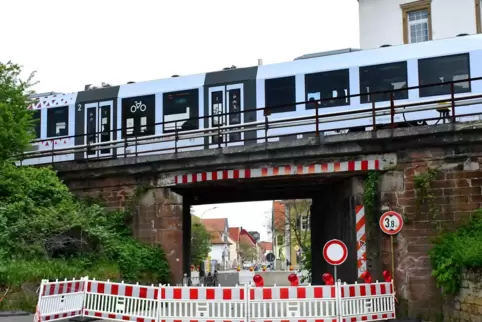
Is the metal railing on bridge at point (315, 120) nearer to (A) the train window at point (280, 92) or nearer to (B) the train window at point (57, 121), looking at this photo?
(A) the train window at point (280, 92)

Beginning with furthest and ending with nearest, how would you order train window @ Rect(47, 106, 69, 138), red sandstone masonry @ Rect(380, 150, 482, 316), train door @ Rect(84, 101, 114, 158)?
train window @ Rect(47, 106, 69, 138) < train door @ Rect(84, 101, 114, 158) < red sandstone masonry @ Rect(380, 150, 482, 316)

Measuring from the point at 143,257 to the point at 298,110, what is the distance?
6.90 meters

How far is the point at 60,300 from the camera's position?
12719mm

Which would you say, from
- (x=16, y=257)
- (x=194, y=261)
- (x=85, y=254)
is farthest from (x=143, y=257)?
(x=194, y=261)

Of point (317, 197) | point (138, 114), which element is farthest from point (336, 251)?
point (317, 197)

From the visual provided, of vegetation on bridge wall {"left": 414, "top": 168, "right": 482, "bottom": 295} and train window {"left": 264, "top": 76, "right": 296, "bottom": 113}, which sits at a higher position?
train window {"left": 264, "top": 76, "right": 296, "bottom": 113}

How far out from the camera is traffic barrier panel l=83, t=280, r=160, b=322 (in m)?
12.2

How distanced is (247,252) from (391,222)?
4693 inches

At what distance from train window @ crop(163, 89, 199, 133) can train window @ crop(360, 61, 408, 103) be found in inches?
231

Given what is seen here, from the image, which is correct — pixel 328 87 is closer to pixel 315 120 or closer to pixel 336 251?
pixel 315 120

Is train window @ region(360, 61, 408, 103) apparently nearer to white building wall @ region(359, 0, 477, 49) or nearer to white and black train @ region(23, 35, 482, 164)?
white and black train @ region(23, 35, 482, 164)

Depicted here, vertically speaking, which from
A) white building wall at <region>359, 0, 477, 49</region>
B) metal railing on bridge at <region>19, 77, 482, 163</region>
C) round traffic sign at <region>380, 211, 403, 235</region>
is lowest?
round traffic sign at <region>380, 211, 403, 235</region>

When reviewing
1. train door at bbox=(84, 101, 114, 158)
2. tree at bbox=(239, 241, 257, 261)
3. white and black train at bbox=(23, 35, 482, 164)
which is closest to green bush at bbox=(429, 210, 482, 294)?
white and black train at bbox=(23, 35, 482, 164)

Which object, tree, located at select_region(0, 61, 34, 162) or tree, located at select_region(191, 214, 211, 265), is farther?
tree, located at select_region(191, 214, 211, 265)
